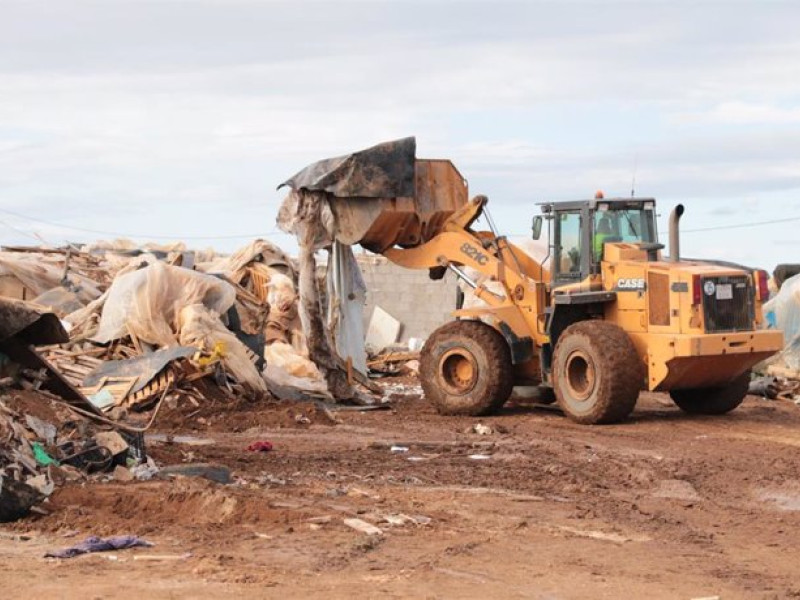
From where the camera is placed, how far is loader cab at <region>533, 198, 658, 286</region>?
18953mm

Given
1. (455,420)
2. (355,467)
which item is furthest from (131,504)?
(455,420)

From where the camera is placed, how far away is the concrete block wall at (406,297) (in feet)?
109

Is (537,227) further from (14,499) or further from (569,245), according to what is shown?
(14,499)

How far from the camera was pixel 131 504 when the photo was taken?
11047 millimetres

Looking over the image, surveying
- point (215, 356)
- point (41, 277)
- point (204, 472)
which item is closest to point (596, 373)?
point (215, 356)

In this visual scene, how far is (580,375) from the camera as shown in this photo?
61.9ft

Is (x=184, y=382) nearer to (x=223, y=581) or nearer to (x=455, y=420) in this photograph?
(x=455, y=420)

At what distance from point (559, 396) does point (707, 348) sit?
2.10m

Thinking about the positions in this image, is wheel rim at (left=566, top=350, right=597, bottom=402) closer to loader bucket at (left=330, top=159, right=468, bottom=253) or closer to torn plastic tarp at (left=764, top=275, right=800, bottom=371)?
loader bucket at (left=330, top=159, right=468, bottom=253)

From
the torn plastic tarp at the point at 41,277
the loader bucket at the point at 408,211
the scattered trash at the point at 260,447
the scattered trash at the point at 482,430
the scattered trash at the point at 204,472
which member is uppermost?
the loader bucket at the point at 408,211

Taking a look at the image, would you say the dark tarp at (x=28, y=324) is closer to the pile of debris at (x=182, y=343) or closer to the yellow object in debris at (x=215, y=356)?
the pile of debris at (x=182, y=343)

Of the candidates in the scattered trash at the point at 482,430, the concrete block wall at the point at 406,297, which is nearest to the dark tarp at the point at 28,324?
the scattered trash at the point at 482,430

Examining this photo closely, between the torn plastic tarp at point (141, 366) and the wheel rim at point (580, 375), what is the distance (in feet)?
16.8

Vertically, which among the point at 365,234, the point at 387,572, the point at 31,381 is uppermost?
the point at 365,234
